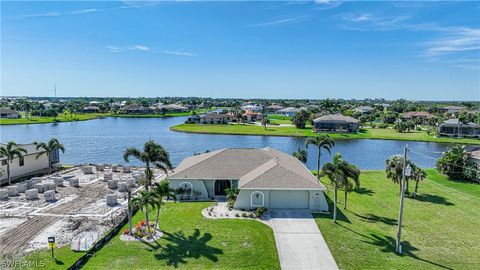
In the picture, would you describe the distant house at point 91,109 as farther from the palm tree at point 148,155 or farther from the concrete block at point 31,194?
the palm tree at point 148,155

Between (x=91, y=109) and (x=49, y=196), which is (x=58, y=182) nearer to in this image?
(x=49, y=196)

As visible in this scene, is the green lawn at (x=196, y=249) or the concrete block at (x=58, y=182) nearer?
the green lawn at (x=196, y=249)

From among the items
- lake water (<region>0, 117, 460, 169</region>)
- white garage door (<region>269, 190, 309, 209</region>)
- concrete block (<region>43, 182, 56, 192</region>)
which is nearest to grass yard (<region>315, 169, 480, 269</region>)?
white garage door (<region>269, 190, 309, 209</region>)

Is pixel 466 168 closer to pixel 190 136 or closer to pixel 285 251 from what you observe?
pixel 285 251

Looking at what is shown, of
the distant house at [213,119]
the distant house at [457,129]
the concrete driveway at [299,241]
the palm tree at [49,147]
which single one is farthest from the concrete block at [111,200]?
the distant house at [213,119]

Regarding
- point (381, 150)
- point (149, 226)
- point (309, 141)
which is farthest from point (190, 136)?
point (149, 226)

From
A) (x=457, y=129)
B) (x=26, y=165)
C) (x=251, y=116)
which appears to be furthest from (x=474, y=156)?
(x=251, y=116)

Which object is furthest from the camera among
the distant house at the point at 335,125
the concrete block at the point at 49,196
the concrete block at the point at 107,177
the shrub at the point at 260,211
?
the distant house at the point at 335,125
